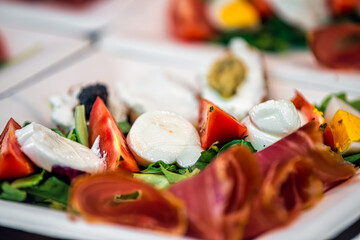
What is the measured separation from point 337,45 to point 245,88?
57 cm

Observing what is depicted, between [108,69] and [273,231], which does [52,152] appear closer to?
[273,231]

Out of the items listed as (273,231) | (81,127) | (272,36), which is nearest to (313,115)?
(273,231)

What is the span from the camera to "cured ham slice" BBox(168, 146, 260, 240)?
95 centimetres

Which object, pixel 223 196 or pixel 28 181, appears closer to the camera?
pixel 223 196

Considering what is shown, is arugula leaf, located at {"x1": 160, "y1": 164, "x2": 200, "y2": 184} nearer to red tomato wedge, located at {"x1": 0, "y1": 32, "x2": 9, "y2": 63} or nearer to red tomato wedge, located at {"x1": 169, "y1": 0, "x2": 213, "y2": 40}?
Result: red tomato wedge, located at {"x1": 169, "y1": 0, "x2": 213, "y2": 40}

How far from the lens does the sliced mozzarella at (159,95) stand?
68.0 inches

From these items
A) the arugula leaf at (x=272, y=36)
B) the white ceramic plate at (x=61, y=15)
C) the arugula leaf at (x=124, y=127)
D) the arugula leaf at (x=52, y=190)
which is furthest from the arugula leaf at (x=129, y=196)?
the white ceramic plate at (x=61, y=15)

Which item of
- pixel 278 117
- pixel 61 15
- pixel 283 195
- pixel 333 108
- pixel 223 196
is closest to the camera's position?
pixel 223 196

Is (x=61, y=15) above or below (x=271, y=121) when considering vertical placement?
above

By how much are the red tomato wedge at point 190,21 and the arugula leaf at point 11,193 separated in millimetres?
1584

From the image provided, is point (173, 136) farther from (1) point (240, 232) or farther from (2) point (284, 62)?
(2) point (284, 62)

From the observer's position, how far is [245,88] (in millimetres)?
1853

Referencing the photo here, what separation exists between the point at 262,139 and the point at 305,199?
0.25m

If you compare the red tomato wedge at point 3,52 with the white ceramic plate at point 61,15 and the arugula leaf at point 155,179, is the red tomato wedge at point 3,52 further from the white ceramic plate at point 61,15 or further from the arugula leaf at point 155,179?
the arugula leaf at point 155,179
